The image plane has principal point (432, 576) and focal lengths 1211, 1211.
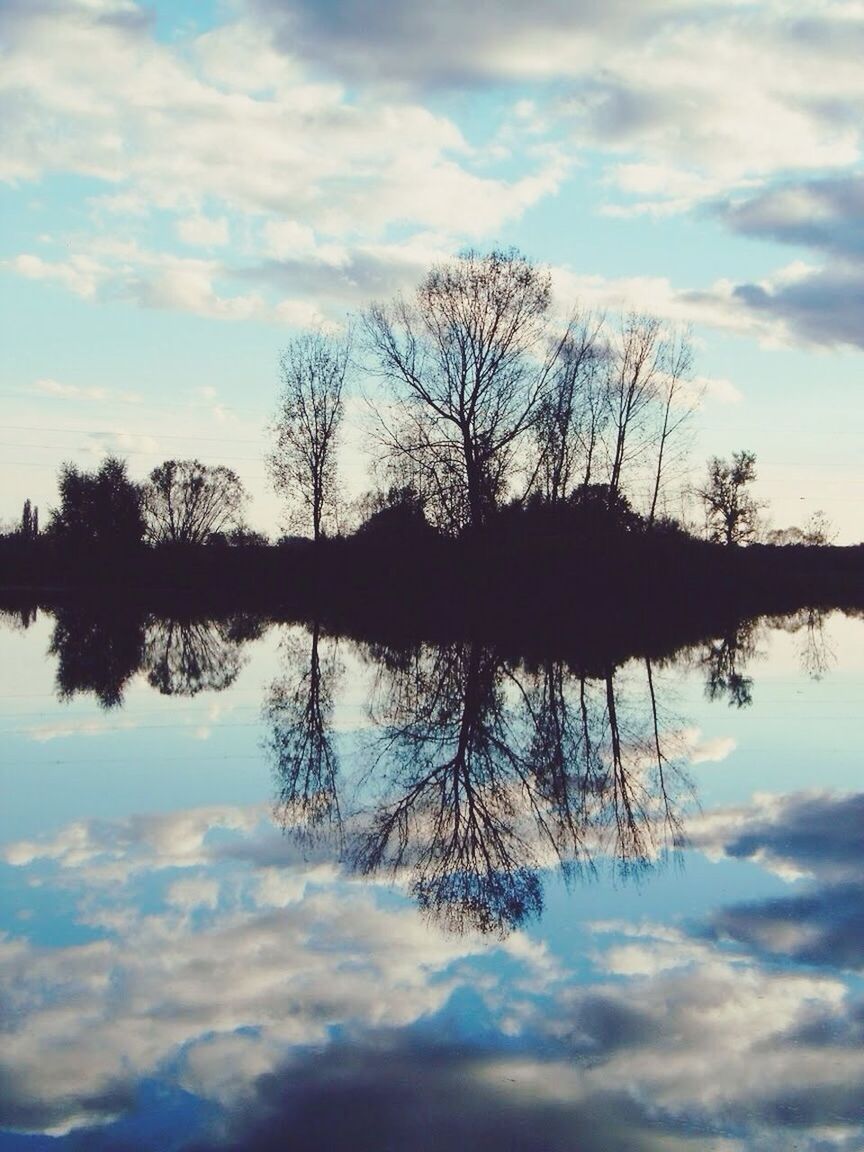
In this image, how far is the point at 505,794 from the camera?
9328mm

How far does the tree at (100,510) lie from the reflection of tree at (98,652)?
2323cm

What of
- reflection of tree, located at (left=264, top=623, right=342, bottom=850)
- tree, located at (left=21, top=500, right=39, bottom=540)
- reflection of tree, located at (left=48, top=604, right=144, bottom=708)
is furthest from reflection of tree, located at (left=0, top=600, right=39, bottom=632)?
tree, located at (left=21, top=500, right=39, bottom=540)

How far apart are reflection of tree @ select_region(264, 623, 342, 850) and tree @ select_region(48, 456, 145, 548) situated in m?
38.3

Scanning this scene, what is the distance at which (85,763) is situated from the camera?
1088 centimetres

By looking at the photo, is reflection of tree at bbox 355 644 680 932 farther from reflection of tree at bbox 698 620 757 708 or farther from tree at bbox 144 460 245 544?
tree at bbox 144 460 245 544

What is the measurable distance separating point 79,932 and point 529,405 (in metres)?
37.5

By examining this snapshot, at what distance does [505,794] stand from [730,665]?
1407 cm

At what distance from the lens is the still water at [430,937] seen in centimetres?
407

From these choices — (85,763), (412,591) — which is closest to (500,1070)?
(85,763)

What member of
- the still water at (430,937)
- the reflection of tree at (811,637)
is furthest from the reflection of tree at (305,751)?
the reflection of tree at (811,637)

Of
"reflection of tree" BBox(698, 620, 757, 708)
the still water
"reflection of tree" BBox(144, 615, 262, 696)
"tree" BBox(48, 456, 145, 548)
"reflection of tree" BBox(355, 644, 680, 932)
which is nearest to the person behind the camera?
the still water

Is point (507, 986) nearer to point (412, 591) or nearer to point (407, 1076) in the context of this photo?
point (407, 1076)

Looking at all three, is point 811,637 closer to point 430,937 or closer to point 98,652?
point 98,652

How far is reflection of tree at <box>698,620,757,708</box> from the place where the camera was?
17.4 metres
